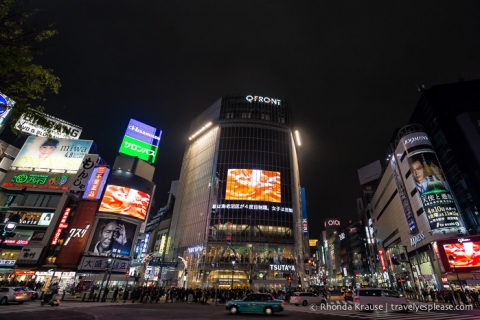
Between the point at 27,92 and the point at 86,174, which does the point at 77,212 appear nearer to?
the point at 86,174

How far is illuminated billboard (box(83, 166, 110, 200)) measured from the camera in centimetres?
5222

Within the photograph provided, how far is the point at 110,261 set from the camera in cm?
4666

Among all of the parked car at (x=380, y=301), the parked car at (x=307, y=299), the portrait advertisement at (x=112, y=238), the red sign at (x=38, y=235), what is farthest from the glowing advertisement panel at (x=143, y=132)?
the parked car at (x=380, y=301)

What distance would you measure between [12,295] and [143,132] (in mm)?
51159

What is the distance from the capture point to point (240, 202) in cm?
6175

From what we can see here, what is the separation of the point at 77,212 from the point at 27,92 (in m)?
51.1

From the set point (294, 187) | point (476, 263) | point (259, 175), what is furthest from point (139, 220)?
point (476, 263)

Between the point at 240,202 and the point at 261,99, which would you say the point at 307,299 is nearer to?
the point at 240,202

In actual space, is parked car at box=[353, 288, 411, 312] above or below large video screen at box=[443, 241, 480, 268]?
below

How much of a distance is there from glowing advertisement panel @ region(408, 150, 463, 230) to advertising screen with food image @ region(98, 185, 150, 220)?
55016 mm

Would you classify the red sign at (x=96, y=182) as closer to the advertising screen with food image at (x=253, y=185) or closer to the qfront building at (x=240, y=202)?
the qfront building at (x=240, y=202)

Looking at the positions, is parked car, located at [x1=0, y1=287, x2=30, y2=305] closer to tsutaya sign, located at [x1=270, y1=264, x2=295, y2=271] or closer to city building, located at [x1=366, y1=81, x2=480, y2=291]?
tsutaya sign, located at [x1=270, y1=264, x2=295, y2=271]

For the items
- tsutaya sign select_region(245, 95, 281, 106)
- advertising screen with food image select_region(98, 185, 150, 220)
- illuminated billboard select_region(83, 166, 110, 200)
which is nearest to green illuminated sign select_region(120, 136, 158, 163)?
illuminated billboard select_region(83, 166, 110, 200)

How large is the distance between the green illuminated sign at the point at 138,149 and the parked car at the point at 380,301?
56.8 m
